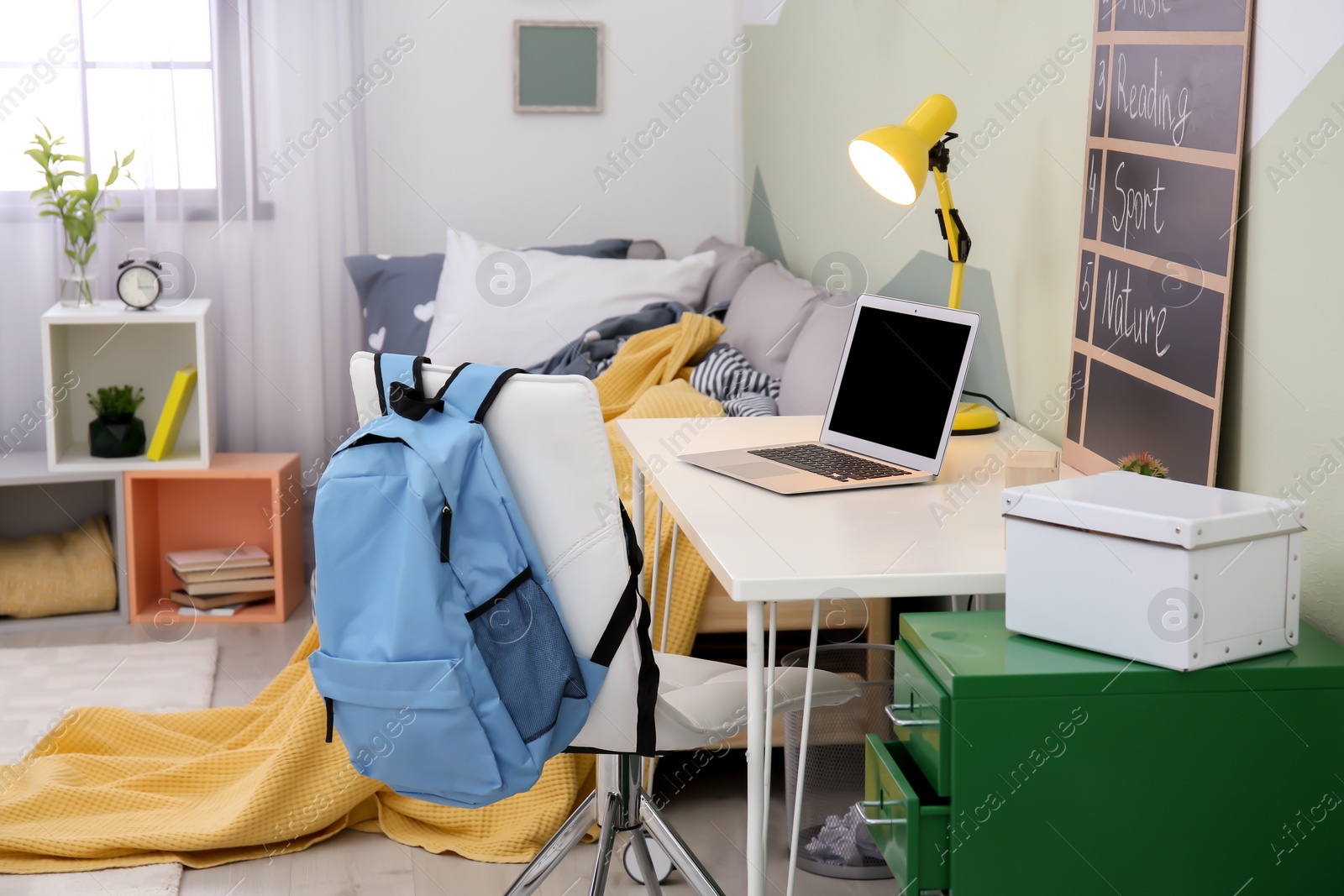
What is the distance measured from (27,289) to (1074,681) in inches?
124

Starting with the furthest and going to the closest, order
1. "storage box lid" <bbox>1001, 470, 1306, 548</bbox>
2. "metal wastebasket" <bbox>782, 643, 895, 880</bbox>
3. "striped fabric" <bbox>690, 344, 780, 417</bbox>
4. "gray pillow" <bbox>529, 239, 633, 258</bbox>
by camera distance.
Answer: "gray pillow" <bbox>529, 239, 633, 258</bbox> → "striped fabric" <bbox>690, 344, 780, 417</bbox> → "metal wastebasket" <bbox>782, 643, 895, 880</bbox> → "storage box lid" <bbox>1001, 470, 1306, 548</bbox>

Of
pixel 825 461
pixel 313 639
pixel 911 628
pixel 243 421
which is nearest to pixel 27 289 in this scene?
pixel 243 421

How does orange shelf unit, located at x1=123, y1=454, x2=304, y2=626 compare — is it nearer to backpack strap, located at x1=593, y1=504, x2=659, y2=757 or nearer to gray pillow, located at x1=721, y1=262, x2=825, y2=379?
gray pillow, located at x1=721, y1=262, x2=825, y2=379

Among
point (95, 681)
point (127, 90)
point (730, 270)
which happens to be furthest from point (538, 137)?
point (95, 681)

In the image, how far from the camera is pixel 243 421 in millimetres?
3471

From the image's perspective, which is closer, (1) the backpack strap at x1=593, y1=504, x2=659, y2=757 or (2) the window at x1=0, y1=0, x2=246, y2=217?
(1) the backpack strap at x1=593, y1=504, x2=659, y2=757

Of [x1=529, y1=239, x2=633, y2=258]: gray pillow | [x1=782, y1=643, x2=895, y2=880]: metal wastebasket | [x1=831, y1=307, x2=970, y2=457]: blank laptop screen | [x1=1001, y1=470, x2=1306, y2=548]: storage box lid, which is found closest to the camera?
[x1=1001, y1=470, x2=1306, y2=548]: storage box lid

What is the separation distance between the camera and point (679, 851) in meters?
1.42

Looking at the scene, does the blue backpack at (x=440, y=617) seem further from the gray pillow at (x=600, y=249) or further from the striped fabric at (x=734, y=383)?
the gray pillow at (x=600, y=249)

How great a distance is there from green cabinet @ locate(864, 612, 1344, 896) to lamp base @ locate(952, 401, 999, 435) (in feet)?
2.73

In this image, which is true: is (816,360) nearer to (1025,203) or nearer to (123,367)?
(1025,203)

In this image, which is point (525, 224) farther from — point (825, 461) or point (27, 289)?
point (825, 461)

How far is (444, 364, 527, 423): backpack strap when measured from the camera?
120cm

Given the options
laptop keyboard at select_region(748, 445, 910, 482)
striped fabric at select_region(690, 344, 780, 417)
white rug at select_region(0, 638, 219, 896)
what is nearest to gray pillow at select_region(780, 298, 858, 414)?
striped fabric at select_region(690, 344, 780, 417)
